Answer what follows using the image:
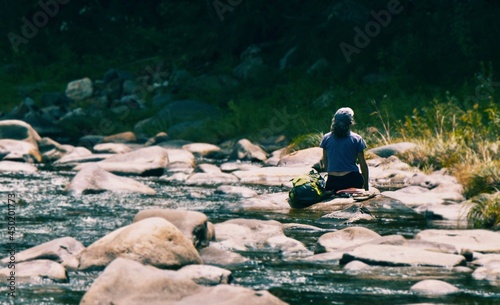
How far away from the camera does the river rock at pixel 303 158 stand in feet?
58.9

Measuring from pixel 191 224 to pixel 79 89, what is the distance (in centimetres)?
2074

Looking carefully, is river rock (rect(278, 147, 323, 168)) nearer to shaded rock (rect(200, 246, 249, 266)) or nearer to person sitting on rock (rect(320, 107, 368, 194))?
person sitting on rock (rect(320, 107, 368, 194))

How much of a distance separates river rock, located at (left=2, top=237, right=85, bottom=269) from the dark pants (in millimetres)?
4476

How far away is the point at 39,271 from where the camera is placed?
8.62m

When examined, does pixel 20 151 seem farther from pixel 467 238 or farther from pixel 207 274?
pixel 207 274

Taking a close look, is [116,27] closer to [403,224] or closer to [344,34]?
→ [344,34]

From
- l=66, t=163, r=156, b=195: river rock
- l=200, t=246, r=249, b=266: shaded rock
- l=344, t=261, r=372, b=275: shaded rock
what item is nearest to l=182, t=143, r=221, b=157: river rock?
l=66, t=163, r=156, b=195: river rock

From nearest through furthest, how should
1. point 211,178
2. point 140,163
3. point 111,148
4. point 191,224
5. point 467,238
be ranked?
point 467,238 < point 191,224 < point 211,178 < point 140,163 < point 111,148

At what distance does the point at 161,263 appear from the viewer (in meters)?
8.82

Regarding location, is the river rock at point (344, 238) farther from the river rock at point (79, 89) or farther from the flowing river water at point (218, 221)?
the river rock at point (79, 89)

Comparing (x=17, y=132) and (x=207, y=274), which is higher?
(x=17, y=132)

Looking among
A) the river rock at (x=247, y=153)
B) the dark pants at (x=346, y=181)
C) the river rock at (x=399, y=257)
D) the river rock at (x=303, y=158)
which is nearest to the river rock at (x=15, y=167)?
the river rock at (x=247, y=153)

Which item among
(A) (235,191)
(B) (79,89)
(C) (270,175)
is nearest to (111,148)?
(C) (270,175)

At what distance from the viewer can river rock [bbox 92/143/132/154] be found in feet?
70.8
